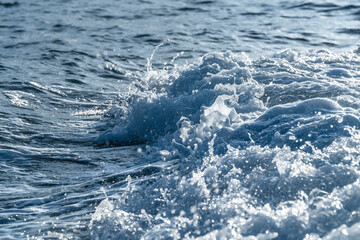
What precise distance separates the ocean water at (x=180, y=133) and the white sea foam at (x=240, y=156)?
12mm

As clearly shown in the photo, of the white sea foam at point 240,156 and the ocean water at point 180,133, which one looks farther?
the ocean water at point 180,133

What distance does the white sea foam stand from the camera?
345 centimetres

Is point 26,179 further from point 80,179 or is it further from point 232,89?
point 232,89

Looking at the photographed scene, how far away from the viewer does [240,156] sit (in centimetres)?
438

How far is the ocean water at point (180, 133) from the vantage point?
366 centimetres

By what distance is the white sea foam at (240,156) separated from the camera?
3.45 metres

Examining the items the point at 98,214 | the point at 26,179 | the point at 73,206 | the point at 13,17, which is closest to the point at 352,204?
the point at 98,214

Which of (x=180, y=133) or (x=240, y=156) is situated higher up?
(x=240, y=156)

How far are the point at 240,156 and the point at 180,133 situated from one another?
1193mm

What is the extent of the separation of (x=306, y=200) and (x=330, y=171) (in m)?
0.40

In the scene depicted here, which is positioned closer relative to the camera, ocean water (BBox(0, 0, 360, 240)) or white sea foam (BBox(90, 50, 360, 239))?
white sea foam (BBox(90, 50, 360, 239))

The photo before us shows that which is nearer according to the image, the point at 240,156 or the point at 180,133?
the point at 240,156

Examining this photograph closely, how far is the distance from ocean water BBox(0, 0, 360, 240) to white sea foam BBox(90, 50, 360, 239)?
0.04 ft

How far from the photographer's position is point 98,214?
3.85 meters
